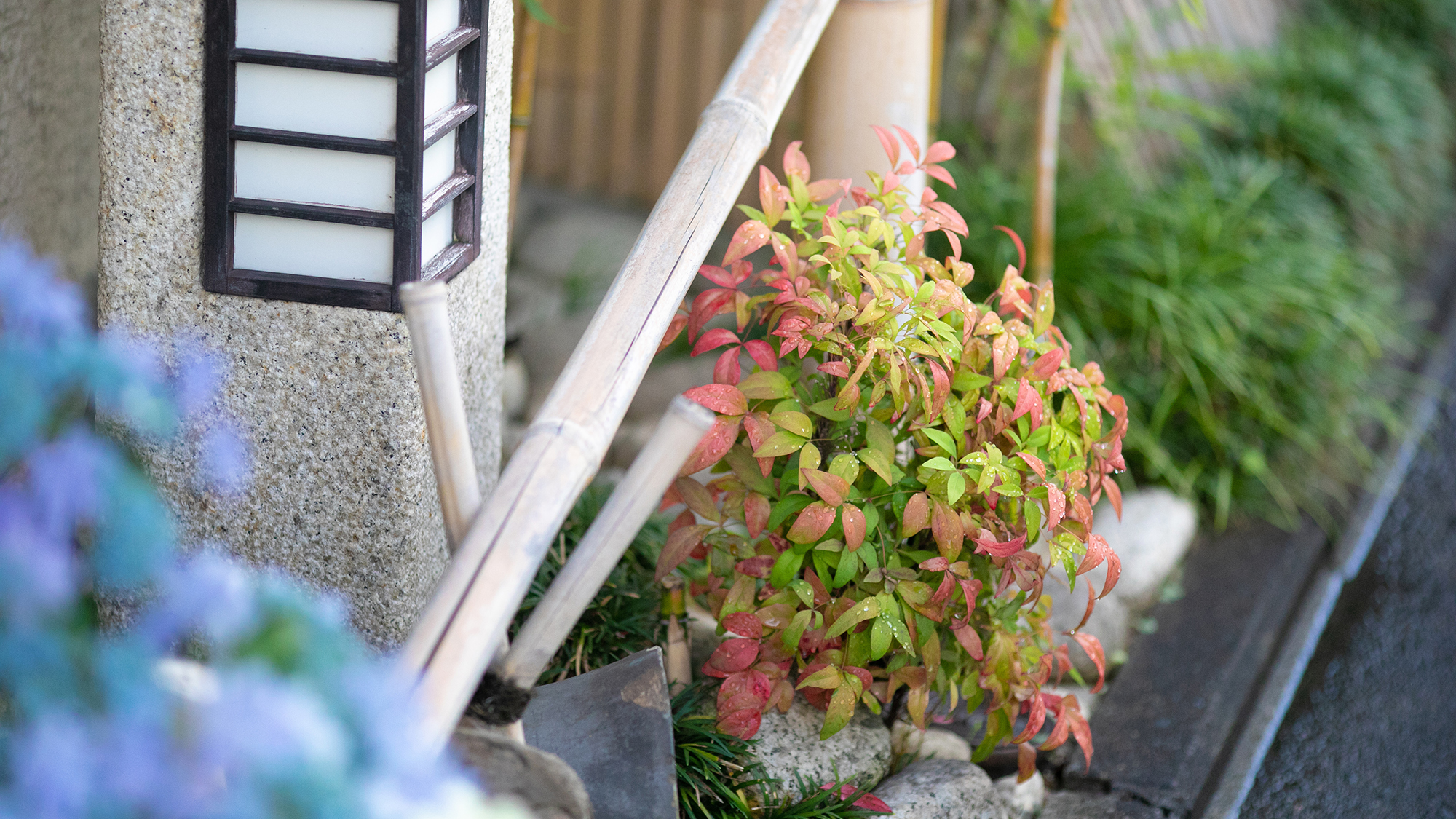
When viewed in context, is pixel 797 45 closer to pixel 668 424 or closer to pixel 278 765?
pixel 668 424

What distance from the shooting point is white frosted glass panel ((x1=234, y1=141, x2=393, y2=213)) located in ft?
5.13

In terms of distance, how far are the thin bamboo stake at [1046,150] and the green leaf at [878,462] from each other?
156 centimetres

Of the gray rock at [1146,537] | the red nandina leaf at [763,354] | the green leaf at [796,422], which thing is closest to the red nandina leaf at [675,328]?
the red nandina leaf at [763,354]

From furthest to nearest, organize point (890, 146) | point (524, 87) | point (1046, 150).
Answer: point (1046, 150) < point (524, 87) < point (890, 146)

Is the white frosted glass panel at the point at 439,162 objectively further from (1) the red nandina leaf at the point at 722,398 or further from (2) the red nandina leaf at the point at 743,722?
(2) the red nandina leaf at the point at 743,722

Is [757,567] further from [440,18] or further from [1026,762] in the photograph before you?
[440,18]

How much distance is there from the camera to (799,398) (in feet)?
5.84

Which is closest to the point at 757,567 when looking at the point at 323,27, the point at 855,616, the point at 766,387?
the point at 855,616

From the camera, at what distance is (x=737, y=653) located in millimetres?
1683

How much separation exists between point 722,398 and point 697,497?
0.19m

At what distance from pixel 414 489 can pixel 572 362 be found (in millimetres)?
443

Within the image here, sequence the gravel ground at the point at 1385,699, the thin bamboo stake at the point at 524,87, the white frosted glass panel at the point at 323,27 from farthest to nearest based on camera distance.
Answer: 1. the thin bamboo stake at the point at 524,87
2. the gravel ground at the point at 1385,699
3. the white frosted glass panel at the point at 323,27

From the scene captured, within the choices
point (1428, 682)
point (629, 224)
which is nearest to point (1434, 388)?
point (1428, 682)

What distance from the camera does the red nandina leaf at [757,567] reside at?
1.72 meters
